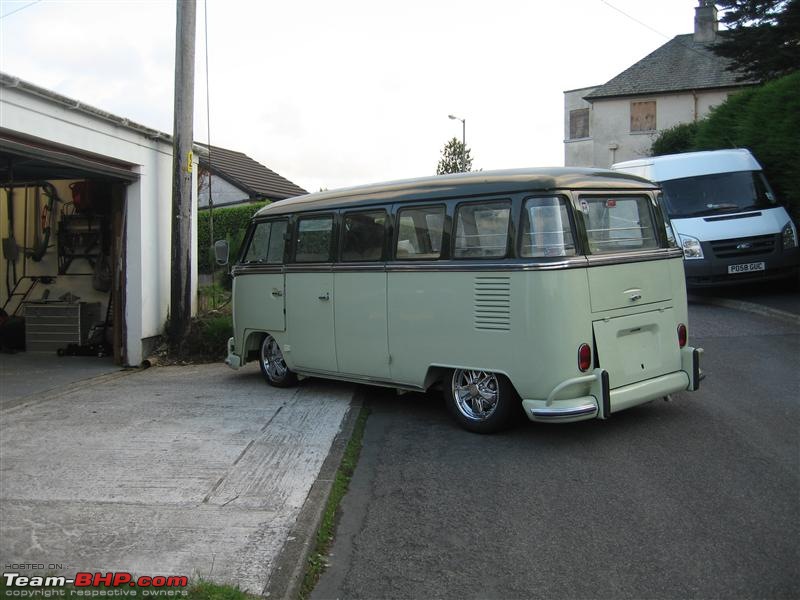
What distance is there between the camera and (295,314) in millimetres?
8578

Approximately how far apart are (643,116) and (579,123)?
13.1 ft

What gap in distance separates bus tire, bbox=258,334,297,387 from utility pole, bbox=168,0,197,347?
2.89m

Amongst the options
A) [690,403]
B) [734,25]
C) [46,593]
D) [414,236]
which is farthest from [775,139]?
[734,25]

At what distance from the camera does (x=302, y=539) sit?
4.50 meters

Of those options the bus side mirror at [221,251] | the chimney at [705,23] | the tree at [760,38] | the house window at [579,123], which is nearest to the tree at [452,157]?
the house window at [579,123]

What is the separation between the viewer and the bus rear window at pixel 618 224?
20.8 ft

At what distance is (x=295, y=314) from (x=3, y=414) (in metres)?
3.19

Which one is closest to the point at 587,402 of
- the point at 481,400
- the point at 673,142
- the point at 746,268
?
the point at 481,400

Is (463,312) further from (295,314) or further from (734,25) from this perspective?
(734,25)

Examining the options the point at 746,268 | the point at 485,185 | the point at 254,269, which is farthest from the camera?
the point at 746,268

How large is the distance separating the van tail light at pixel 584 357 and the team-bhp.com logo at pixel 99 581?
3.37 meters

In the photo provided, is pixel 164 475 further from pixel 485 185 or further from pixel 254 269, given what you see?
pixel 254 269

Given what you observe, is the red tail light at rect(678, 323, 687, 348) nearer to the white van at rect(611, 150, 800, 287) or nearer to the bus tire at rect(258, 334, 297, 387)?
the bus tire at rect(258, 334, 297, 387)

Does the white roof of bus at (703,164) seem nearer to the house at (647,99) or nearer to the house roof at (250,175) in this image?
the house roof at (250,175)
